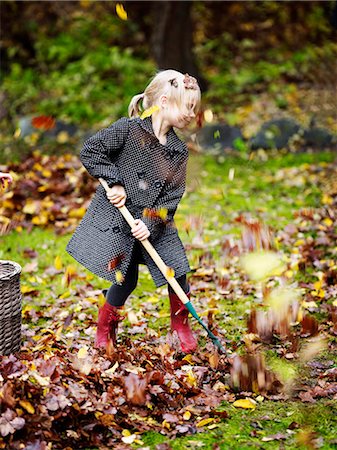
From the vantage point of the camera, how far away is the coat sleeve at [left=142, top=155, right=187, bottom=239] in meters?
3.53

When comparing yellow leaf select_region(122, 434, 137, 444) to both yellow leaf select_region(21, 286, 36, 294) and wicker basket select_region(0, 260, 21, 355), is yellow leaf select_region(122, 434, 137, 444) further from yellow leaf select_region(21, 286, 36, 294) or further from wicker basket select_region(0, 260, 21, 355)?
yellow leaf select_region(21, 286, 36, 294)

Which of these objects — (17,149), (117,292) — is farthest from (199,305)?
(17,149)

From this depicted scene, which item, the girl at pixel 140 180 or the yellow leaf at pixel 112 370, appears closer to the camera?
the yellow leaf at pixel 112 370

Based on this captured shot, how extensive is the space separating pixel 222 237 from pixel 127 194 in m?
2.34

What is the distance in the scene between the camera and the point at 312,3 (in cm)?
1141

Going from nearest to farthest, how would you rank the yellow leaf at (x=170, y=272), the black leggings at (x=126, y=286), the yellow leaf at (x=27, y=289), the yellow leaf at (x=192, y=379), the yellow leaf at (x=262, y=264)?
the yellow leaf at (x=192, y=379) → the yellow leaf at (x=170, y=272) → the black leggings at (x=126, y=286) → the yellow leaf at (x=27, y=289) → the yellow leaf at (x=262, y=264)

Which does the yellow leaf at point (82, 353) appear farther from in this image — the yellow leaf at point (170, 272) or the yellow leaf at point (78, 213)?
the yellow leaf at point (78, 213)

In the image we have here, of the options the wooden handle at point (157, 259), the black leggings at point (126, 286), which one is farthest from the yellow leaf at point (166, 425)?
the black leggings at point (126, 286)

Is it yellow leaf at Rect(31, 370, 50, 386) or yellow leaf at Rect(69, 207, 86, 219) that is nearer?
yellow leaf at Rect(31, 370, 50, 386)

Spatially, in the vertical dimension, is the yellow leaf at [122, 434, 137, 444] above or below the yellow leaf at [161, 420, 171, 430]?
above

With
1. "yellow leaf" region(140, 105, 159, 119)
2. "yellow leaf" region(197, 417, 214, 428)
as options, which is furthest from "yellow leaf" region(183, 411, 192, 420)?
"yellow leaf" region(140, 105, 159, 119)

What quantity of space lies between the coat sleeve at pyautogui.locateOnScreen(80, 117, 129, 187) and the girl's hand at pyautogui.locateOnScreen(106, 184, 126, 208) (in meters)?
0.03

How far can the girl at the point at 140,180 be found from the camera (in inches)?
136

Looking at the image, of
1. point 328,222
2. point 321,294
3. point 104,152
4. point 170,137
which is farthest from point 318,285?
point 104,152
